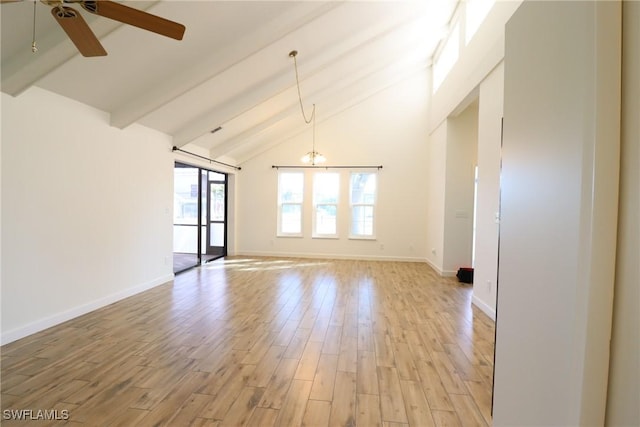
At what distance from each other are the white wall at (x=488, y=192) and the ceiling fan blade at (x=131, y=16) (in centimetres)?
325

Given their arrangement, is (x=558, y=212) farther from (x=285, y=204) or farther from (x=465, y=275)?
(x=285, y=204)

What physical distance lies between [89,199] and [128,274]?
118cm

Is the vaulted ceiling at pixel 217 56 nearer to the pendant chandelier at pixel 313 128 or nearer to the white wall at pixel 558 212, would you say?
the pendant chandelier at pixel 313 128

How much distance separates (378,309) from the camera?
371 centimetres

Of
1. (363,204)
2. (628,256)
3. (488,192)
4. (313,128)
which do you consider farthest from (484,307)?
(313,128)

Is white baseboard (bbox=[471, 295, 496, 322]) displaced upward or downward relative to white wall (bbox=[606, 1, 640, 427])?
downward

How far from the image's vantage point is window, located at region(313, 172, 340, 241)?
732 centimetres

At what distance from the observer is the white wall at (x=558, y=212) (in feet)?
2.34

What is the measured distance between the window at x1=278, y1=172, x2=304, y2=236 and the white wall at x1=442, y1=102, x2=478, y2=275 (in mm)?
3497

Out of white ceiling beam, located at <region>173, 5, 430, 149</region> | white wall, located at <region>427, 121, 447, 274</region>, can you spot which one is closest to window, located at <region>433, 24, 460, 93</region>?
white ceiling beam, located at <region>173, 5, 430, 149</region>

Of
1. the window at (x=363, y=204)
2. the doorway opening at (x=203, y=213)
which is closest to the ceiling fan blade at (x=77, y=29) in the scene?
the doorway opening at (x=203, y=213)

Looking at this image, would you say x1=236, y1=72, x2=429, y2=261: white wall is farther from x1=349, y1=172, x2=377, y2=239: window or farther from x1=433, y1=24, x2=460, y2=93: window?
x1=433, y1=24, x2=460, y2=93: window

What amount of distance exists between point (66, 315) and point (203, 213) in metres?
4.42

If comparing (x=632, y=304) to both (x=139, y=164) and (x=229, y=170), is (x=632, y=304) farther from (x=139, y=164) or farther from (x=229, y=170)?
(x=229, y=170)
